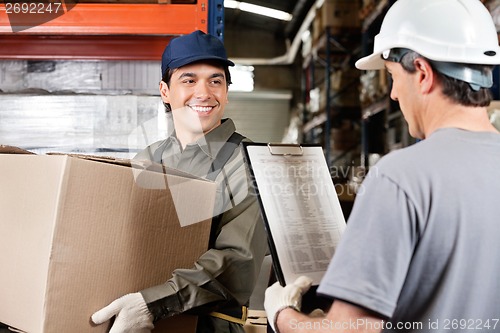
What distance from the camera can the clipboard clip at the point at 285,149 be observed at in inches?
72.7

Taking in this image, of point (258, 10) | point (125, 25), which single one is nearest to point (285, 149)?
point (125, 25)

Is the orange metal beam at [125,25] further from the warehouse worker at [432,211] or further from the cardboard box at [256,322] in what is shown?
the warehouse worker at [432,211]

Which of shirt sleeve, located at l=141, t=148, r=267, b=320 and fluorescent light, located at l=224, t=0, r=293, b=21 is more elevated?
fluorescent light, located at l=224, t=0, r=293, b=21

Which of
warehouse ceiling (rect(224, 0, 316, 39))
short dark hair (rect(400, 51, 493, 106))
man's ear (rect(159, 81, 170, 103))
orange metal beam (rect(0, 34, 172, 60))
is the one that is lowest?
short dark hair (rect(400, 51, 493, 106))

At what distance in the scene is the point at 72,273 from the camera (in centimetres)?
175

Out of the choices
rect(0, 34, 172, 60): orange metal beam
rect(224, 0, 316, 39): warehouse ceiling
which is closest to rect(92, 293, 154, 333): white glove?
rect(0, 34, 172, 60): orange metal beam

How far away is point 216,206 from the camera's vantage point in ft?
6.77

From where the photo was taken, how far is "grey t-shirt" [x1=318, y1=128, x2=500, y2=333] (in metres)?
1.33

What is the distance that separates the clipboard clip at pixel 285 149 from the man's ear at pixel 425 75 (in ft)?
1.58

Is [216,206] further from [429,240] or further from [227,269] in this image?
[429,240]

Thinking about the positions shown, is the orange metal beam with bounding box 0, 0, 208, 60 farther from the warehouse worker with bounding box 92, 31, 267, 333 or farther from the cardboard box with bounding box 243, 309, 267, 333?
the cardboard box with bounding box 243, 309, 267, 333

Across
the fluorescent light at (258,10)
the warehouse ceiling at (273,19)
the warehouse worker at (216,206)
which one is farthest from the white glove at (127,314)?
the fluorescent light at (258,10)

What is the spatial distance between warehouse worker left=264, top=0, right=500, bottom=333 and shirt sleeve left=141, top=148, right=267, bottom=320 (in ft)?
1.42

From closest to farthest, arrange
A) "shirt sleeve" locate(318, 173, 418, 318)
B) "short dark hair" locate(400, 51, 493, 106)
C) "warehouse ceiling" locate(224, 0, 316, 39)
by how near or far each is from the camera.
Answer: "shirt sleeve" locate(318, 173, 418, 318)
"short dark hair" locate(400, 51, 493, 106)
"warehouse ceiling" locate(224, 0, 316, 39)
